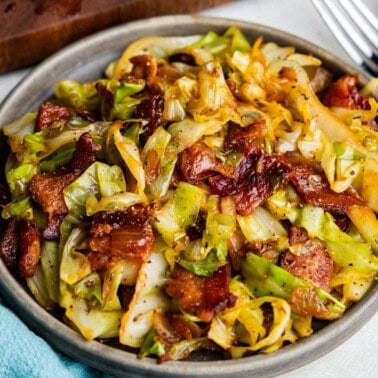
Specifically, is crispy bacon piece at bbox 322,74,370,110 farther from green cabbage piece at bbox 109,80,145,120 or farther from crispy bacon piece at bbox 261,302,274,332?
crispy bacon piece at bbox 261,302,274,332

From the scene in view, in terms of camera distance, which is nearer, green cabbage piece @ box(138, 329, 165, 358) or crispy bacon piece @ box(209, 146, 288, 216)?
green cabbage piece @ box(138, 329, 165, 358)

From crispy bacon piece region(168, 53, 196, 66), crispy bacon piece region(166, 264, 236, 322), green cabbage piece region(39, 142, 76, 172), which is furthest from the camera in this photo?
crispy bacon piece region(168, 53, 196, 66)

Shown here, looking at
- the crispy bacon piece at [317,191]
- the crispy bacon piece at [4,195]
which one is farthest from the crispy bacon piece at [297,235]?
the crispy bacon piece at [4,195]

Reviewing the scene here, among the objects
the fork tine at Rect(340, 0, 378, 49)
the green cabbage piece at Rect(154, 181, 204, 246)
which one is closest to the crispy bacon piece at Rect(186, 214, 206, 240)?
the green cabbage piece at Rect(154, 181, 204, 246)

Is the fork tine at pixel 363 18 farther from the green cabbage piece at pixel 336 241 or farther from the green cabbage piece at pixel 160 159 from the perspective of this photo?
the green cabbage piece at pixel 160 159

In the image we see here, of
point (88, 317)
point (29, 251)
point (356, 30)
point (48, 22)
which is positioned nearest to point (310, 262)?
point (88, 317)

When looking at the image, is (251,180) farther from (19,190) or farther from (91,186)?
(19,190)

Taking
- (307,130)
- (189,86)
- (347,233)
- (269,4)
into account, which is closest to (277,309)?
(347,233)
